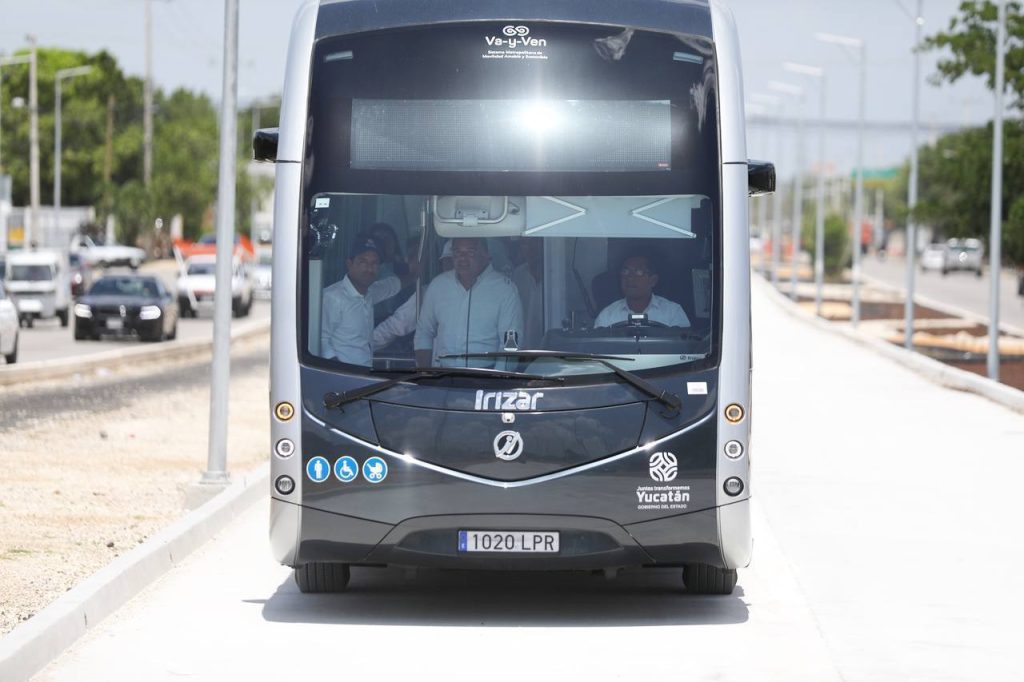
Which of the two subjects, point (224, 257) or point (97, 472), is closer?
Answer: point (224, 257)

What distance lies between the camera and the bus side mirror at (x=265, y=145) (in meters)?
10.5

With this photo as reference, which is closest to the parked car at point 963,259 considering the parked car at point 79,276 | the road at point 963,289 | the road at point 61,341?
the road at point 963,289

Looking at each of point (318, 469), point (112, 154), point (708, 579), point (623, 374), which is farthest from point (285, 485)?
point (112, 154)

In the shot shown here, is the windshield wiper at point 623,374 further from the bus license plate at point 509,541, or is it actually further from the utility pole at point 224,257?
the utility pole at point 224,257

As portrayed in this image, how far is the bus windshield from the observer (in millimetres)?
9945

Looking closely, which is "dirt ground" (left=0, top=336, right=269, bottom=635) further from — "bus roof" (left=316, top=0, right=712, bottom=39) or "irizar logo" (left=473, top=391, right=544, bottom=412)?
"bus roof" (left=316, top=0, right=712, bottom=39)

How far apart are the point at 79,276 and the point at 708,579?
56.0 meters

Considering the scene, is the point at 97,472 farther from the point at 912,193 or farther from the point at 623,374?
the point at 912,193

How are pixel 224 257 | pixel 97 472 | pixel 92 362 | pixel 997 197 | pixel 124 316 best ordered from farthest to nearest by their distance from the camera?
1. pixel 124 316
2. pixel 92 362
3. pixel 997 197
4. pixel 97 472
5. pixel 224 257

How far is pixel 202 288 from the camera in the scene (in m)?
60.9

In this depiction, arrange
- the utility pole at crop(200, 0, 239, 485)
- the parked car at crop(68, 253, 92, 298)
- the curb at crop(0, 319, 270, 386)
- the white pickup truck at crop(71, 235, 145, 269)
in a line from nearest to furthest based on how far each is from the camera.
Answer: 1. the utility pole at crop(200, 0, 239, 485)
2. the curb at crop(0, 319, 270, 386)
3. the parked car at crop(68, 253, 92, 298)
4. the white pickup truck at crop(71, 235, 145, 269)

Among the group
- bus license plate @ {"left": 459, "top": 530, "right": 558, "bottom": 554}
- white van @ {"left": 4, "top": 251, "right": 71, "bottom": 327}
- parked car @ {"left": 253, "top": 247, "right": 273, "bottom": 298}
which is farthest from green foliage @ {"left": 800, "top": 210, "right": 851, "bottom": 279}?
bus license plate @ {"left": 459, "top": 530, "right": 558, "bottom": 554}

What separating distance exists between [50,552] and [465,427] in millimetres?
3684

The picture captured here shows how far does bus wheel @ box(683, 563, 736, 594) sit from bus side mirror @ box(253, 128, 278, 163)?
302cm
